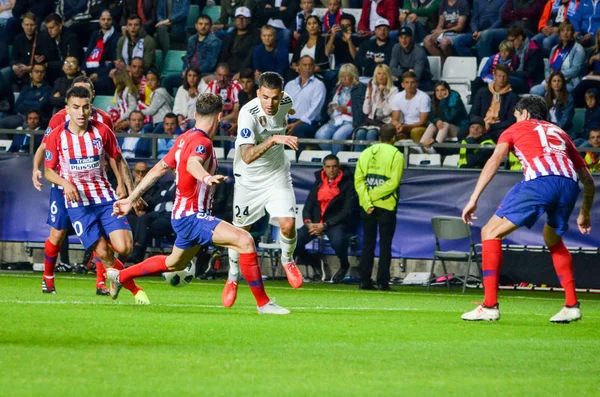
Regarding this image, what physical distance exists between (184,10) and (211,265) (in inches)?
280

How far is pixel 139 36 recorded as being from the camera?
23.3 meters

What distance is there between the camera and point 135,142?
20.9 metres

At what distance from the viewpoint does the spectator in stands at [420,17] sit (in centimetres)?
2187

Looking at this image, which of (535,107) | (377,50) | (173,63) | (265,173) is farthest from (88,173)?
(173,63)

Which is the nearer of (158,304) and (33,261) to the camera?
(158,304)

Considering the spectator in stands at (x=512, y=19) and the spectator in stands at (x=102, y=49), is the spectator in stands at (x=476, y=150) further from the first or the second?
the spectator in stands at (x=102, y=49)

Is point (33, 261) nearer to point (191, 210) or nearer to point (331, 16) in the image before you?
point (331, 16)

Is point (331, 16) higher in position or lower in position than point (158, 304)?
higher

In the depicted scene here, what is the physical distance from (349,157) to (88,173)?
304 inches

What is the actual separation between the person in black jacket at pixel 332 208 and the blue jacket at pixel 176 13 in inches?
263

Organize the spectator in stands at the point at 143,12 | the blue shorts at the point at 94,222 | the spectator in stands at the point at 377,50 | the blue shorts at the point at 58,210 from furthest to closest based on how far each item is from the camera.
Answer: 1. the spectator in stands at the point at 143,12
2. the spectator in stands at the point at 377,50
3. the blue shorts at the point at 58,210
4. the blue shorts at the point at 94,222

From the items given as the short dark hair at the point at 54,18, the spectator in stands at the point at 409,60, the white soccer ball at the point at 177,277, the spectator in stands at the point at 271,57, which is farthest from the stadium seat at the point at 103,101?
the white soccer ball at the point at 177,277

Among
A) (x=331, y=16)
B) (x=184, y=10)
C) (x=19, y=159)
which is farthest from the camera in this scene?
(x=184, y=10)

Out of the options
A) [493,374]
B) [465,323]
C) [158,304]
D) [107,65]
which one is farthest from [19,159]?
[493,374]
